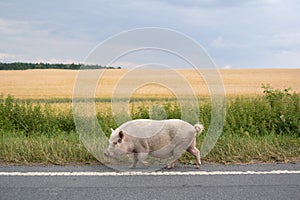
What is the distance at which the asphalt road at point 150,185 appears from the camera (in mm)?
4023

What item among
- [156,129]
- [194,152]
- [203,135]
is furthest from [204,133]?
[156,129]

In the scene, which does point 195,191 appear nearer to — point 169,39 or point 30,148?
point 169,39

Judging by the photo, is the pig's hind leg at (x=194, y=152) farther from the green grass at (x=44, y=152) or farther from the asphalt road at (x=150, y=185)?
the green grass at (x=44, y=152)

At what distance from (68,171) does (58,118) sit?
3512 millimetres

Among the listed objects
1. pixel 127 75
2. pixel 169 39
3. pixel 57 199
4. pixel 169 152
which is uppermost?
pixel 169 39

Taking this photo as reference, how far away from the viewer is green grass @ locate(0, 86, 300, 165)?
17.9 feet

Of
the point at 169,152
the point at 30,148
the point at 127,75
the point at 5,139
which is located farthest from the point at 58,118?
the point at 169,152

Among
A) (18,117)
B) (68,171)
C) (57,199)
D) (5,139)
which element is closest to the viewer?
(57,199)

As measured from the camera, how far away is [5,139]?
6.30 m

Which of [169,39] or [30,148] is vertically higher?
[169,39]

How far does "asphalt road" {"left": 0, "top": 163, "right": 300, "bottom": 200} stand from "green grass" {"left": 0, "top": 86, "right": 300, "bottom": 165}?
17.8 inches

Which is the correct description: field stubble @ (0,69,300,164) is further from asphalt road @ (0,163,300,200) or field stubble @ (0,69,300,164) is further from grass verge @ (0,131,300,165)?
asphalt road @ (0,163,300,200)

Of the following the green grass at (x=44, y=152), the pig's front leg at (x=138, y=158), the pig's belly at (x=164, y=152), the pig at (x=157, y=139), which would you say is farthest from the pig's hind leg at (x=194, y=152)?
the green grass at (x=44, y=152)

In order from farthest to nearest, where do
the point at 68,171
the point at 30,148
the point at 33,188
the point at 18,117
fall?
1. the point at 18,117
2. the point at 30,148
3. the point at 68,171
4. the point at 33,188
